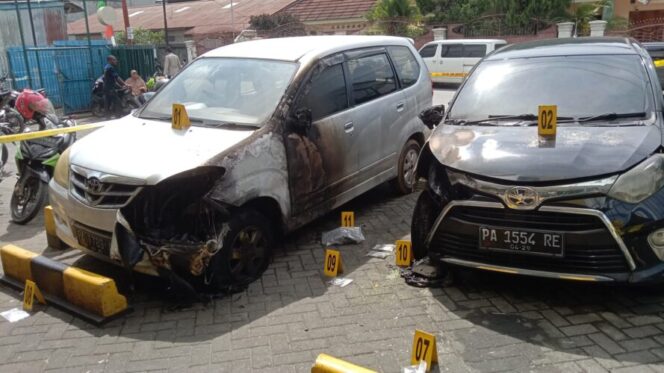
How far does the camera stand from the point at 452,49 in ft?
70.9

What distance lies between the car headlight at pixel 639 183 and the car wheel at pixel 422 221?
4.11 ft

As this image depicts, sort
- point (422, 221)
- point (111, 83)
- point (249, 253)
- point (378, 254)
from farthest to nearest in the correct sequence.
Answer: point (111, 83), point (378, 254), point (249, 253), point (422, 221)

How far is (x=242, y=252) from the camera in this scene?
4367 mm

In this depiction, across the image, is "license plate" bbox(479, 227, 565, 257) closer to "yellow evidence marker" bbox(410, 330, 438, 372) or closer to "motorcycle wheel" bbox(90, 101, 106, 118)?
"yellow evidence marker" bbox(410, 330, 438, 372)

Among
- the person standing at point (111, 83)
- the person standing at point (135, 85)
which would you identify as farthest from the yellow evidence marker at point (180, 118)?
the person standing at point (111, 83)

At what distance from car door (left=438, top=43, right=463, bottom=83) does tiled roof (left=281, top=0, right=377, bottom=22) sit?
310 inches

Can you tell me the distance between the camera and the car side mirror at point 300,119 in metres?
4.66

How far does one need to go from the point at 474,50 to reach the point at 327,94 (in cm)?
1718

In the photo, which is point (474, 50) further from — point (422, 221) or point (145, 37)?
point (145, 37)

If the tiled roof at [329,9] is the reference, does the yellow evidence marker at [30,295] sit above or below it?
below

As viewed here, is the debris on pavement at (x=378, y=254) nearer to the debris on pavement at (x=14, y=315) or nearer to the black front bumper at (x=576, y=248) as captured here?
the black front bumper at (x=576, y=248)

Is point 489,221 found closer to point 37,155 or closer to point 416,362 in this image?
point 416,362

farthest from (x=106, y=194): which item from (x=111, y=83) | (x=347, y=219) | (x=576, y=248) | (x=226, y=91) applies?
(x=111, y=83)

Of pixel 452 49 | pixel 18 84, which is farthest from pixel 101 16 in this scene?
pixel 452 49
